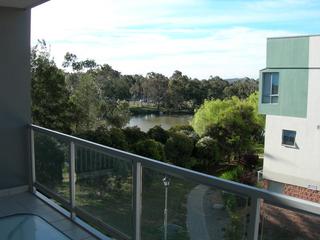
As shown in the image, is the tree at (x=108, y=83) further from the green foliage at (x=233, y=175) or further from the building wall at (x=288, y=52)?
the building wall at (x=288, y=52)

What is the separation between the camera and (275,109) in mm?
18828

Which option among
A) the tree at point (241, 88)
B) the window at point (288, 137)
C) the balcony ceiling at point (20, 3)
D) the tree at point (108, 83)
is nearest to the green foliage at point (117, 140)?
the tree at point (108, 83)

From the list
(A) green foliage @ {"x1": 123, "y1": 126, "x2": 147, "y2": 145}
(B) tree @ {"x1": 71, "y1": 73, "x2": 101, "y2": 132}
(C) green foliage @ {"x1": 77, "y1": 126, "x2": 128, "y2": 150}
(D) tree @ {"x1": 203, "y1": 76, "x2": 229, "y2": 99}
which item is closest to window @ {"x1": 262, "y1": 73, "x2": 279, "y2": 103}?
(B) tree @ {"x1": 71, "y1": 73, "x2": 101, "y2": 132}

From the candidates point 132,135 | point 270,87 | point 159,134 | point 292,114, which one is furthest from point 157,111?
point 132,135

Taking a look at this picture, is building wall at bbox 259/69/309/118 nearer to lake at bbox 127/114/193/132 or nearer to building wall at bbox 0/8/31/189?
lake at bbox 127/114/193/132

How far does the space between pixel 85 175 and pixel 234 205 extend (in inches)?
67.7

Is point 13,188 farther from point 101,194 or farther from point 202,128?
point 202,128

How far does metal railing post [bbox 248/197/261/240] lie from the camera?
1.92m

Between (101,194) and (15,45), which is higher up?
(15,45)

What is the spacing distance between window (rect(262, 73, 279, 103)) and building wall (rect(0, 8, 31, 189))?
1612 cm

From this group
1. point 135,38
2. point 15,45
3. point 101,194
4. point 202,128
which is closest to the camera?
point 101,194

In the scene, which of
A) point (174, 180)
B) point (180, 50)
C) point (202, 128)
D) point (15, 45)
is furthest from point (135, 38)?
point (174, 180)

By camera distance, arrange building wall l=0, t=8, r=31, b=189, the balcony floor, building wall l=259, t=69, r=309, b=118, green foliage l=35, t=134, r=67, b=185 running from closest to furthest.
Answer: the balcony floor < green foliage l=35, t=134, r=67, b=185 < building wall l=0, t=8, r=31, b=189 < building wall l=259, t=69, r=309, b=118

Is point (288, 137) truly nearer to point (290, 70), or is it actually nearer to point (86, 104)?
point (290, 70)
